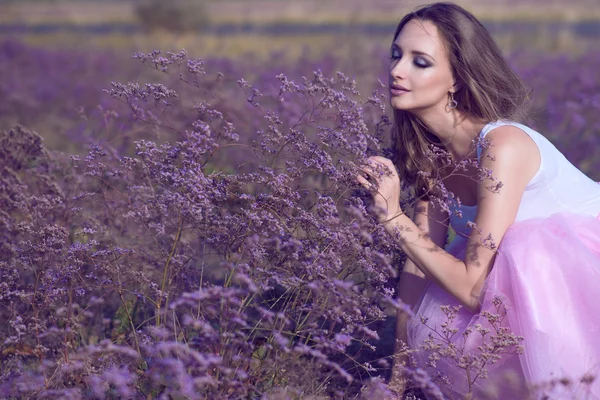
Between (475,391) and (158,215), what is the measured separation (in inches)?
58.0

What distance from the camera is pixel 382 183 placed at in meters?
2.97

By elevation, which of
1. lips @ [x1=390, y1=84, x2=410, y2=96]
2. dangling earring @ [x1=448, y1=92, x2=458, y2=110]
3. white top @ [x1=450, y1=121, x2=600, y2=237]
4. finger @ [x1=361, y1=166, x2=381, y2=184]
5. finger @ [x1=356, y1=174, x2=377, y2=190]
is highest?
lips @ [x1=390, y1=84, x2=410, y2=96]

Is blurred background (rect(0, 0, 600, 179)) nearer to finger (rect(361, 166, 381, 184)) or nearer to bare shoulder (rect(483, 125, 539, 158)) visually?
bare shoulder (rect(483, 125, 539, 158))

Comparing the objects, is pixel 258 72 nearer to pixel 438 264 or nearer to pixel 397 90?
pixel 397 90

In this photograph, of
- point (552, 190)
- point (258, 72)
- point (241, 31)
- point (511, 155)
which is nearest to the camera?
point (511, 155)

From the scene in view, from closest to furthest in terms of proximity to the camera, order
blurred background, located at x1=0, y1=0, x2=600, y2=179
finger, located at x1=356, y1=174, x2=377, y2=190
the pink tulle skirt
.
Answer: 1. the pink tulle skirt
2. finger, located at x1=356, y1=174, x2=377, y2=190
3. blurred background, located at x1=0, y1=0, x2=600, y2=179

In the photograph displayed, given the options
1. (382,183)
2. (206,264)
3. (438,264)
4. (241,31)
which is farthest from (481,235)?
(241,31)

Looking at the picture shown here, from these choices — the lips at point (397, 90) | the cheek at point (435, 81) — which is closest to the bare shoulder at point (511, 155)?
the cheek at point (435, 81)

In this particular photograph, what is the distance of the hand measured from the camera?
2.90 metres

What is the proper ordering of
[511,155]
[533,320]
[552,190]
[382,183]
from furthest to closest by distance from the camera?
[552,190], [511,155], [382,183], [533,320]

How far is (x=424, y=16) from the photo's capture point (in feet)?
11.3

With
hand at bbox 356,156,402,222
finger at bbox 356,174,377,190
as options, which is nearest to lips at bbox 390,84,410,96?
hand at bbox 356,156,402,222

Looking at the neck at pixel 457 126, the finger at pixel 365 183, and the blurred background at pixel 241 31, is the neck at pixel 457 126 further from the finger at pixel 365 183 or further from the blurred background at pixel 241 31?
the blurred background at pixel 241 31

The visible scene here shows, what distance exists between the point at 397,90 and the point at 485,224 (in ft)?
2.40
